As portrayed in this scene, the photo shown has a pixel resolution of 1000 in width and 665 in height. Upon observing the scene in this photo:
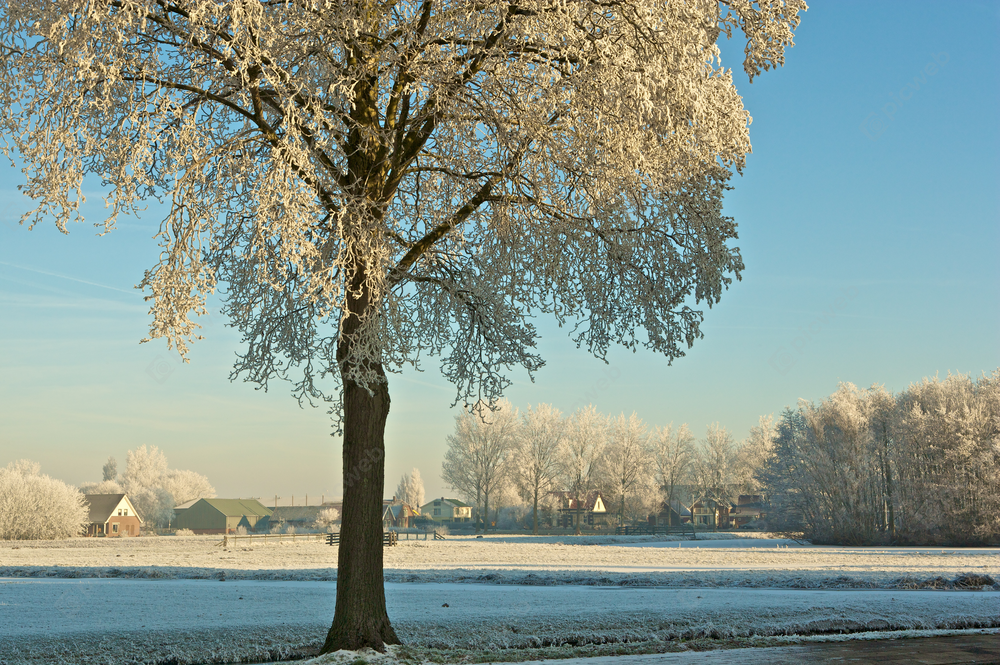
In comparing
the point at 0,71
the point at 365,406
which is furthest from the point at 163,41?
the point at 365,406

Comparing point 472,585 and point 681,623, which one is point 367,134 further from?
point 472,585

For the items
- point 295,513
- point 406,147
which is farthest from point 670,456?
point 406,147

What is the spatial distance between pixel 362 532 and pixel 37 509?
68462 millimetres

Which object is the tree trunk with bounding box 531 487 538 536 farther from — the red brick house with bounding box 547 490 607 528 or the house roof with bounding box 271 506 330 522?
the house roof with bounding box 271 506 330 522

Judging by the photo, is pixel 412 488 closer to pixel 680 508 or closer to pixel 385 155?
pixel 680 508

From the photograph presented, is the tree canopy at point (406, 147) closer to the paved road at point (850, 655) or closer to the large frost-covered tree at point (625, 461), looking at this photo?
the paved road at point (850, 655)

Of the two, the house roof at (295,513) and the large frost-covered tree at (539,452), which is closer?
the large frost-covered tree at (539,452)

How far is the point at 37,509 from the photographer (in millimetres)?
65000

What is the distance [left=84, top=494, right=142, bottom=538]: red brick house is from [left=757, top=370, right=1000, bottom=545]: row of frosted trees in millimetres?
75134

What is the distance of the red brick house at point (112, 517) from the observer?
287 ft

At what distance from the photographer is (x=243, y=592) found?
56.8 feet

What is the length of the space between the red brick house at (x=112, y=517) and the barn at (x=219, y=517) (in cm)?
894

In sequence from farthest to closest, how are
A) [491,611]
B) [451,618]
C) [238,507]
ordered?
[238,507], [491,611], [451,618]

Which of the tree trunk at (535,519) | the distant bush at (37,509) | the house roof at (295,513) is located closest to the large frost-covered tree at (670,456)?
the tree trunk at (535,519)
